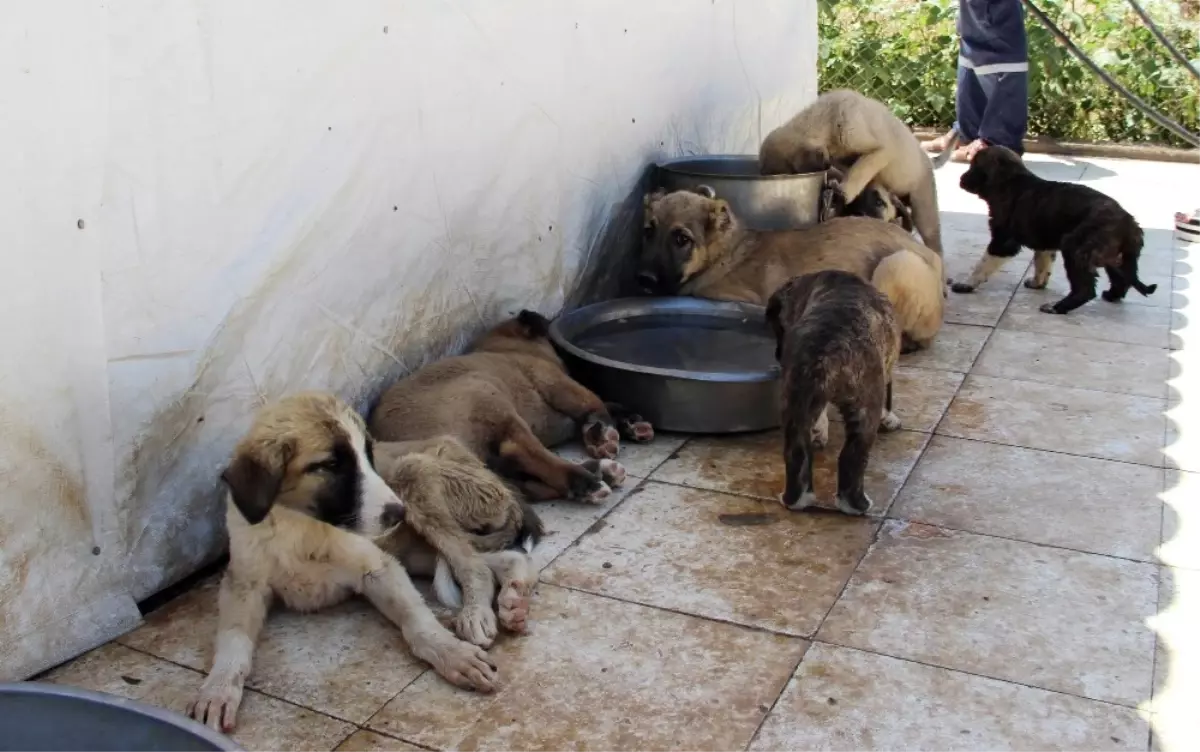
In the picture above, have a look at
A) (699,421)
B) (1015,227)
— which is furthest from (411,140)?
(1015,227)

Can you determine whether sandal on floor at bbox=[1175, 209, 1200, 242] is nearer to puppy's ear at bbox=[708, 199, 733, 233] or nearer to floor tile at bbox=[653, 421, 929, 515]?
puppy's ear at bbox=[708, 199, 733, 233]

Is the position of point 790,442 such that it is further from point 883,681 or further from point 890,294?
point 890,294

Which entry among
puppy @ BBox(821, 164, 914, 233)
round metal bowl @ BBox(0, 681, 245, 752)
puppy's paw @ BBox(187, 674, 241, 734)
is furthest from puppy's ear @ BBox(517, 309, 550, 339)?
round metal bowl @ BBox(0, 681, 245, 752)

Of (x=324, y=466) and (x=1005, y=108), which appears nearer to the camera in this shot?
(x=324, y=466)

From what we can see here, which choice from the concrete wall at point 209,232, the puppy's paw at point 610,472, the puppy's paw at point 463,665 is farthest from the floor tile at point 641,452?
the puppy's paw at point 463,665

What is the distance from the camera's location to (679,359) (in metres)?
6.73

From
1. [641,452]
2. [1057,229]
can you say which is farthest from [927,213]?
[641,452]

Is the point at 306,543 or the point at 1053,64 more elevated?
the point at 1053,64

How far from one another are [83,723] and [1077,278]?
6578mm

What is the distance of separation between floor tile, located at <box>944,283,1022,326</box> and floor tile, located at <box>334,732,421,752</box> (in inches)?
210

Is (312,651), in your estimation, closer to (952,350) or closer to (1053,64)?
(952,350)

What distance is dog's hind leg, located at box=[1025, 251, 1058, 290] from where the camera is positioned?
336 inches

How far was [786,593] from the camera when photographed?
445 centimetres

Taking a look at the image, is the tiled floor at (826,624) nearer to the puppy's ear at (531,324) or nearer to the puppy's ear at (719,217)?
the puppy's ear at (531,324)
